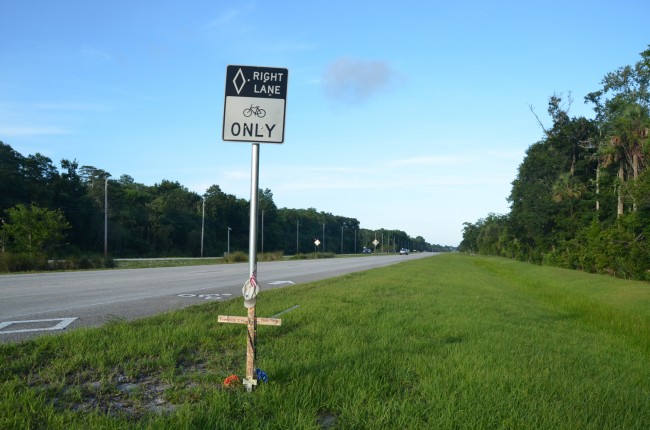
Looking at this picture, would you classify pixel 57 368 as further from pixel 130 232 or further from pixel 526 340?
pixel 130 232

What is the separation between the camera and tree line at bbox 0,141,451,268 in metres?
34.8

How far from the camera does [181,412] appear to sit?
427 cm

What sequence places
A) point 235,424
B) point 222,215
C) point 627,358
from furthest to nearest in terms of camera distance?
point 222,215 → point 627,358 → point 235,424

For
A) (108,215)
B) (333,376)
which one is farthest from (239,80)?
(108,215)

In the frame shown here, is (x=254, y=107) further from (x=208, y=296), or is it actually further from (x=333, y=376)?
(x=208, y=296)

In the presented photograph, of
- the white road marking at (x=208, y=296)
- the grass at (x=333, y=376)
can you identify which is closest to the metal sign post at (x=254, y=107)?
the grass at (x=333, y=376)

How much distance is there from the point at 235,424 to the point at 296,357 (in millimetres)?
2281

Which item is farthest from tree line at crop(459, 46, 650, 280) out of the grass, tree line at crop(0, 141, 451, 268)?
tree line at crop(0, 141, 451, 268)

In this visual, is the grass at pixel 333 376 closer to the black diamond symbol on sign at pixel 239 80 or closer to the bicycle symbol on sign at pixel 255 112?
the bicycle symbol on sign at pixel 255 112

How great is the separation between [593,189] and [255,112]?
50.2 metres

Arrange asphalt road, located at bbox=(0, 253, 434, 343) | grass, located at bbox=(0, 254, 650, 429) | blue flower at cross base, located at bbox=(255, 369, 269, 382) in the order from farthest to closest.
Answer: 1. asphalt road, located at bbox=(0, 253, 434, 343)
2. blue flower at cross base, located at bbox=(255, 369, 269, 382)
3. grass, located at bbox=(0, 254, 650, 429)

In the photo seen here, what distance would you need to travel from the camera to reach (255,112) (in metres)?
5.41

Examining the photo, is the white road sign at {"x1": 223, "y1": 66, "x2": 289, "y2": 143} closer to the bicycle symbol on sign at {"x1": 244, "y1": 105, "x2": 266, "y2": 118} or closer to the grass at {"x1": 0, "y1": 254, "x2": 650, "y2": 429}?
the bicycle symbol on sign at {"x1": 244, "y1": 105, "x2": 266, "y2": 118}

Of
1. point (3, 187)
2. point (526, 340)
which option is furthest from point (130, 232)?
point (526, 340)
